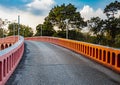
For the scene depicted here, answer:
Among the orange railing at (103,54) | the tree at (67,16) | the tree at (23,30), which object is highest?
the tree at (67,16)

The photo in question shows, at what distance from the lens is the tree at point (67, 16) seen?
87.1 metres

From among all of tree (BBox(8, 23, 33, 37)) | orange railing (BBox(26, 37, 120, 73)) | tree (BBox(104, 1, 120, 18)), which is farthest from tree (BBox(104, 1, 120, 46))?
tree (BBox(8, 23, 33, 37))

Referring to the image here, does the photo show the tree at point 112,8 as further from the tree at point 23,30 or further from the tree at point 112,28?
the tree at point 23,30

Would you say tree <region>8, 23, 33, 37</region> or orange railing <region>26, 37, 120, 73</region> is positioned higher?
tree <region>8, 23, 33, 37</region>

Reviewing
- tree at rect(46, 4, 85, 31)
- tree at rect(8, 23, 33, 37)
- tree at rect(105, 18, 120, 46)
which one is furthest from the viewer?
tree at rect(8, 23, 33, 37)

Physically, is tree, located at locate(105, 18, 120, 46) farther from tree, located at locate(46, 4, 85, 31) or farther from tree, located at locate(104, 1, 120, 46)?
tree, located at locate(46, 4, 85, 31)

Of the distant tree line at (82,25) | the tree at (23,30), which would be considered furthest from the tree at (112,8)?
the tree at (23,30)

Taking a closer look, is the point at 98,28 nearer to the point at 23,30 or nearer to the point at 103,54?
the point at 103,54

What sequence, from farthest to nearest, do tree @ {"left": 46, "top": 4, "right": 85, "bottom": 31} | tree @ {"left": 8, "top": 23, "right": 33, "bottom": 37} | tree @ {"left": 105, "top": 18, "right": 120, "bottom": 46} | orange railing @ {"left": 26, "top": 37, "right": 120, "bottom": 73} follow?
tree @ {"left": 8, "top": 23, "right": 33, "bottom": 37} < tree @ {"left": 46, "top": 4, "right": 85, "bottom": 31} < tree @ {"left": 105, "top": 18, "right": 120, "bottom": 46} < orange railing @ {"left": 26, "top": 37, "right": 120, "bottom": 73}

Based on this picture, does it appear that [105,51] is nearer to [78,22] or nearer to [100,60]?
[100,60]

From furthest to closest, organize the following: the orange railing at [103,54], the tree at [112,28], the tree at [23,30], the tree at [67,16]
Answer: the tree at [23,30], the tree at [67,16], the tree at [112,28], the orange railing at [103,54]

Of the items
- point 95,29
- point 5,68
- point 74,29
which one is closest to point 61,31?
point 74,29

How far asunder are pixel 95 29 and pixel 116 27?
29.7 feet

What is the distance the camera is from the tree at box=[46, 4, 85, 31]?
286 feet
